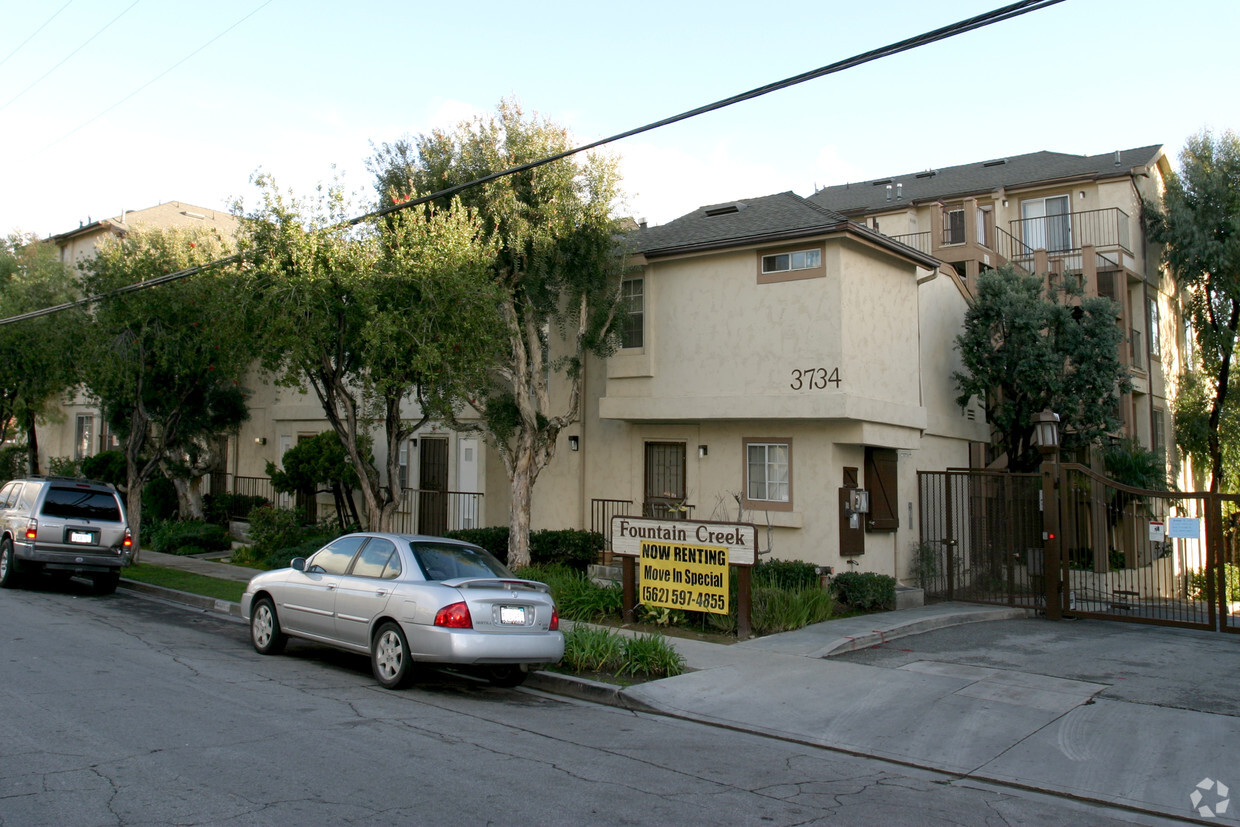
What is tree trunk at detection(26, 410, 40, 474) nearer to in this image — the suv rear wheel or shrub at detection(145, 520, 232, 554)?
shrub at detection(145, 520, 232, 554)

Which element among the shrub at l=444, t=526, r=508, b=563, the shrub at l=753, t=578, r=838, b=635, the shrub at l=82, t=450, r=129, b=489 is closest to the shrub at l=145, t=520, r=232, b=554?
the shrub at l=82, t=450, r=129, b=489

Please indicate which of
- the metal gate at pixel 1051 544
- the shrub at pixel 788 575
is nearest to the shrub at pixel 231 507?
the shrub at pixel 788 575

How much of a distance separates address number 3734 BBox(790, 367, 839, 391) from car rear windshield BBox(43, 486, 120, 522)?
11.7 metres

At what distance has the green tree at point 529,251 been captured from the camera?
15508 mm

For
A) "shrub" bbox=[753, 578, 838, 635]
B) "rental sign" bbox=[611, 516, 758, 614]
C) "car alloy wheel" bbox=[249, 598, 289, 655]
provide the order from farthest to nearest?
"shrub" bbox=[753, 578, 838, 635] → "rental sign" bbox=[611, 516, 758, 614] → "car alloy wheel" bbox=[249, 598, 289, 655]

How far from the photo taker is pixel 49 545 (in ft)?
49.7

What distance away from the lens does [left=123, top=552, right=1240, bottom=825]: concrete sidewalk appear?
22.7ft

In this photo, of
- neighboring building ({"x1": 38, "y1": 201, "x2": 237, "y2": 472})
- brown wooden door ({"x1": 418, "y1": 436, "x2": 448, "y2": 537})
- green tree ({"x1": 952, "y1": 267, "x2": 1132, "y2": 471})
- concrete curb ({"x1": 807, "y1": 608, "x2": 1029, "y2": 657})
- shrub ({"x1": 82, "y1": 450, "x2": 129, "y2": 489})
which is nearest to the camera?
concrete curb ({"x1": 807, "y1": 608, "x2": 1029, "y2": 657})

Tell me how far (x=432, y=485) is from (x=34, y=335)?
35.5 feet

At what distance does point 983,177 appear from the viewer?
92.3ft

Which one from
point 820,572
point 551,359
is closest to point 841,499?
point 820,572

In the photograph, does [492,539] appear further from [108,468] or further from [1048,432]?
[108,468]

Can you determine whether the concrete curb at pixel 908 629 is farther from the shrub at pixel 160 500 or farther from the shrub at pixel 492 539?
the shrub at pixel 160 500

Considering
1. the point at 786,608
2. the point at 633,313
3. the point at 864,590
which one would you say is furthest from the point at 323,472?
the point at 864,590
